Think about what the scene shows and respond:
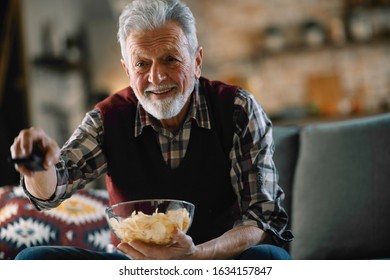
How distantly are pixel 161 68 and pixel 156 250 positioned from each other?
34 cm

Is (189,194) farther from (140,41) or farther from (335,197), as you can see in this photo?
(335,197)

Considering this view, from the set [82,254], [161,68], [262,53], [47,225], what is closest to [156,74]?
[161,68]

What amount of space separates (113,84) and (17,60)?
1.00m

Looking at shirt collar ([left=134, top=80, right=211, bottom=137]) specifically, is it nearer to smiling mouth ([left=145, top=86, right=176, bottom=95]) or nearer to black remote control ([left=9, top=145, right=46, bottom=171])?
smiling mouth ([left=145, top=86, right=176, bottom=95])

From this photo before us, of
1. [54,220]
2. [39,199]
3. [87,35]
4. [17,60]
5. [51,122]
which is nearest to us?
[39,199]

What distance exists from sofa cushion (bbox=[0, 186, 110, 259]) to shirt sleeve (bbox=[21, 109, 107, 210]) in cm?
33

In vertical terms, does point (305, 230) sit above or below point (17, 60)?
below

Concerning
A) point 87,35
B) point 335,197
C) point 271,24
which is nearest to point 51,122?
point 87,35

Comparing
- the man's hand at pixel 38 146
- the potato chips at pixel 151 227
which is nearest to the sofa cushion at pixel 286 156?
the potato chips at pixel 151 227

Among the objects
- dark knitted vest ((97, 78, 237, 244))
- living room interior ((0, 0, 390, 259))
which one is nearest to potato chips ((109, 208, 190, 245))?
dark knitted vest ((97, 78, 237, 244))

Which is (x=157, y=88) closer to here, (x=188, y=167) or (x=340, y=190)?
(x=188, y=167)

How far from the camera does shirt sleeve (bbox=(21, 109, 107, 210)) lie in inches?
43.3

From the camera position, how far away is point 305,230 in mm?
1503

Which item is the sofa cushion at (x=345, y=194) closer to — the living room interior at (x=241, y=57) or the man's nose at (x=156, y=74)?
the man's nose at (x=156, y=74)
